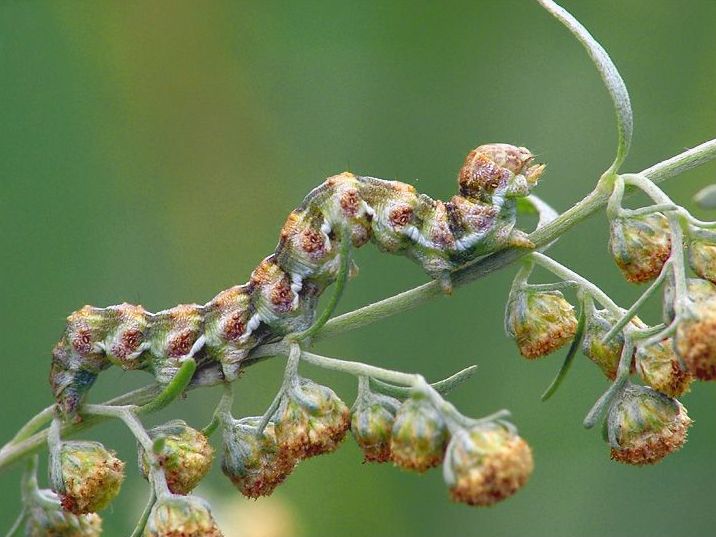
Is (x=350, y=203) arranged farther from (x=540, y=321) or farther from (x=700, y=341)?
(x=700, y=341)

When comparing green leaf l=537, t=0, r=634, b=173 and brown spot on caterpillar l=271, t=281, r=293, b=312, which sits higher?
green leaf l=537, t=0, r=634, b=173

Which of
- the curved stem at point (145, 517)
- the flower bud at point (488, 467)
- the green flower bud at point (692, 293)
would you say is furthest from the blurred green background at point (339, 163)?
the green flower bud at point (692, 293)

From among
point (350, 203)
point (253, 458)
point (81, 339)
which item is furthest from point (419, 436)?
point (81, 339)

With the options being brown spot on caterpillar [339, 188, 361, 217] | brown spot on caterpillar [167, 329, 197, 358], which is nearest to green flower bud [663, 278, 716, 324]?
brown spot on caterpillar [339, 188, 361, 217]

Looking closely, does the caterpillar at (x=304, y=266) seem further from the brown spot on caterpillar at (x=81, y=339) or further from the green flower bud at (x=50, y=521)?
the green flower bud at (x=50, y=521)

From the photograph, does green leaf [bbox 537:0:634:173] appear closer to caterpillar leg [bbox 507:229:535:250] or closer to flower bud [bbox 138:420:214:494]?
caterpillar leg [bbox 507:229:535:250]

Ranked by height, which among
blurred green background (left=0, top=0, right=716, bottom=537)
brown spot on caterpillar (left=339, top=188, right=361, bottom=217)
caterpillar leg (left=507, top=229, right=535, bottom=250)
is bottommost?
blurred green background (left=0, top=0, right=716, bottom=537)
